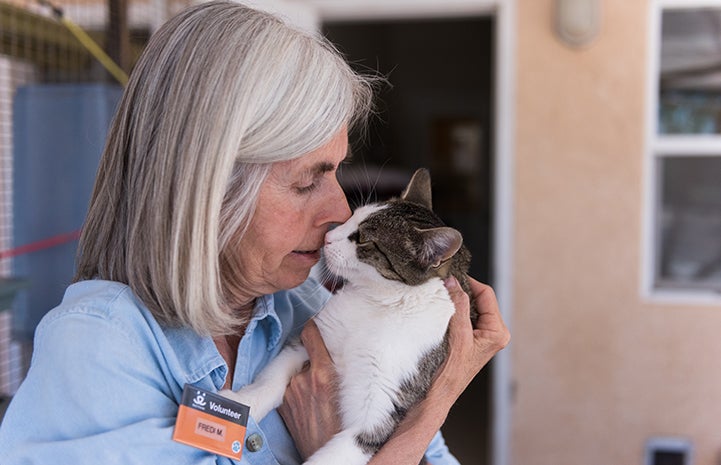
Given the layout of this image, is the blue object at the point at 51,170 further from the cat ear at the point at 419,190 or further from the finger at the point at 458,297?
the finger at the point at 458,297

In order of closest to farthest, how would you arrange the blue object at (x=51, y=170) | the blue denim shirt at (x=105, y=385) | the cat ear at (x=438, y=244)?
1. the blue denim shirt at (x=105, y=385)
2. the cat ear at (x=438, y=244)
3. the blue object at (x=51, y=170)

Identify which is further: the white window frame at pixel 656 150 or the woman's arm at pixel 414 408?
the white window frame at pixel 656 150

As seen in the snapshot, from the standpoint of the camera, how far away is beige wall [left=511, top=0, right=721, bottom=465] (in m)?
2.93

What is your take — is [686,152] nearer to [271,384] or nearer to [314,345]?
[314,345]

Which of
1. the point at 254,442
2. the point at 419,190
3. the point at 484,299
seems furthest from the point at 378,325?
the point at 419,190

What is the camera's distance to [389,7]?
3.10m

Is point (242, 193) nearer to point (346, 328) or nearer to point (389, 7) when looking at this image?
point (346, 328)

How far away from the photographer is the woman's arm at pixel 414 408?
3.56 ft

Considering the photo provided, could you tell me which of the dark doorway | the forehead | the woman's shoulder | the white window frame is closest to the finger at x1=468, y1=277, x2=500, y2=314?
the forehead

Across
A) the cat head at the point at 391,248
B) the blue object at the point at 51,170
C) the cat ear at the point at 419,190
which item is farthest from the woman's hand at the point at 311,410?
the blue object at the point at 51,170

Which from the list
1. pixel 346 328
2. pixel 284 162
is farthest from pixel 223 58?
pixel 346 328

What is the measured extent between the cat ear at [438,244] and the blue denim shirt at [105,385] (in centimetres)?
46

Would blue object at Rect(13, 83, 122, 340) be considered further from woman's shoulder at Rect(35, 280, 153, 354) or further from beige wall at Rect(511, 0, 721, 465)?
beige wall at Rect(511, 0, 721, 465)

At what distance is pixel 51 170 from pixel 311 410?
1.31 metres
